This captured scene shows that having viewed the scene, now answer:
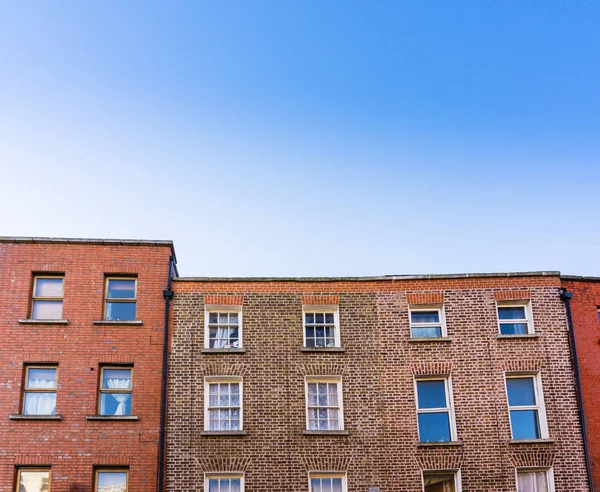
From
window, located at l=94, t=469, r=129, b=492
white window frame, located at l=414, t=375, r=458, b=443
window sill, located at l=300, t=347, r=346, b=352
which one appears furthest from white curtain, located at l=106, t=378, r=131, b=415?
white window frame, located at l=414, t=375, r=458, b=443

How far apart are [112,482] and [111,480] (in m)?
0.07

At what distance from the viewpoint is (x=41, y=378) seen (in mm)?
28656

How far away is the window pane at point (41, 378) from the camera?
28562 millimetres

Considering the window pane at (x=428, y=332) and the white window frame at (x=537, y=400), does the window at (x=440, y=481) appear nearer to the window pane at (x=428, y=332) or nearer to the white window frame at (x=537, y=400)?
the white window frame at (x=537, y=400)

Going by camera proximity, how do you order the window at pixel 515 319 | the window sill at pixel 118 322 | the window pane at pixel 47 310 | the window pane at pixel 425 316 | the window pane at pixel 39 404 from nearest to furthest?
the window pane at pixel 39 404 < the window sill at pixel 118 322 < the window pane at pixel 47 310 < the window at pixel 515 319 < the window pane at pixel 425 316

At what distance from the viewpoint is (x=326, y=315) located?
30484 millimetres

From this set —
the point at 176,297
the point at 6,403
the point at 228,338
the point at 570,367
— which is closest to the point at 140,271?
the point at 176,297

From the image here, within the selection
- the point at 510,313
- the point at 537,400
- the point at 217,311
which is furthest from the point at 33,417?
the point at 537,400

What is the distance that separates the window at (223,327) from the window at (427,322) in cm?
596

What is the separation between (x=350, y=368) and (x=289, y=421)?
2.71 m

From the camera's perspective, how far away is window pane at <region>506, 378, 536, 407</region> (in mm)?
29359

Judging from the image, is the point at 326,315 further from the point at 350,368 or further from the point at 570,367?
the point at 570,367

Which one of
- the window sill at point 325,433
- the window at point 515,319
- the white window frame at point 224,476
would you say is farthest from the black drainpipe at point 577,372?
the white window frame at point 224,476

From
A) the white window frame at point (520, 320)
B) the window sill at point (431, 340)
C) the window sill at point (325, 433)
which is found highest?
the white window frame at point (520, 320)
